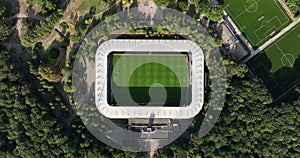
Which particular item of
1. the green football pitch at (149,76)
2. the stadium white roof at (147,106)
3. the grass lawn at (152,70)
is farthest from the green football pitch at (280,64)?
the green football pitch at (149,76)

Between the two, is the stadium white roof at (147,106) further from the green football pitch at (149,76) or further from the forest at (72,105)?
the forest at (72,105)

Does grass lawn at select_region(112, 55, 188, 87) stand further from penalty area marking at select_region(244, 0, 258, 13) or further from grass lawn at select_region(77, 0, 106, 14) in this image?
penalty area marking at select_region(244, 0, 258, 13)

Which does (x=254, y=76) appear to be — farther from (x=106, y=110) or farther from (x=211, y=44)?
(x=106, y=110)

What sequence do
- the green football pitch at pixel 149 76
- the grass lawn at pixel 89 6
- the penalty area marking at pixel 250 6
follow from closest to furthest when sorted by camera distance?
the green football pitch at pixel 149 76, the grass lawn at pixel 89 6, the penalty area marking at pixel 250 6

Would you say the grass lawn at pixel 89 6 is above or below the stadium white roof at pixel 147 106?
above

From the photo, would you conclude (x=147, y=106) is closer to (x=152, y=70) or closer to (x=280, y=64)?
(x=152, y=70)

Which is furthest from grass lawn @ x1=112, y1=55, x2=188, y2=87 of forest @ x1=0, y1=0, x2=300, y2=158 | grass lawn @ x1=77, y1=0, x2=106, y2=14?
grass lawn @ x1=77, y1=0, x2=106, y2=14
